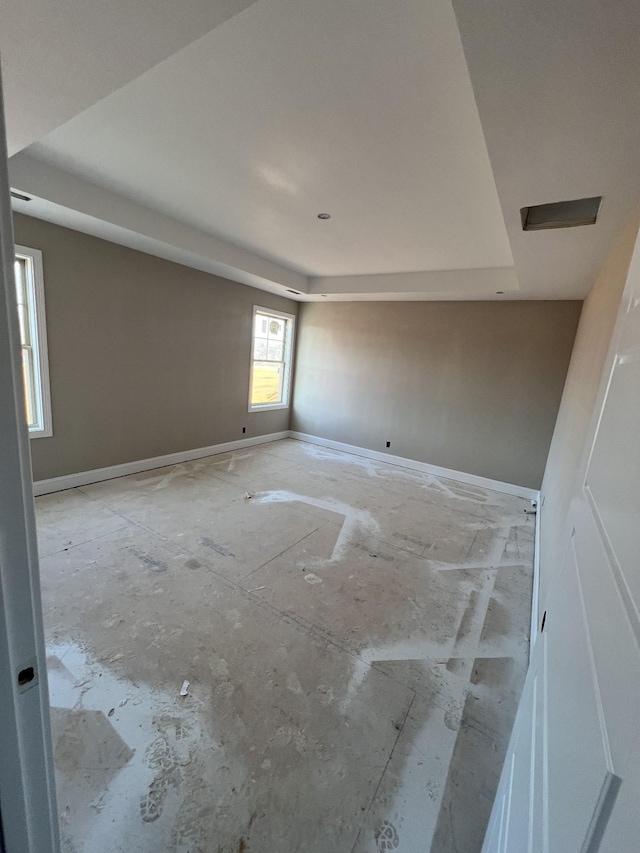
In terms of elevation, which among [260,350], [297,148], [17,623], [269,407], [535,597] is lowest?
[535,597]

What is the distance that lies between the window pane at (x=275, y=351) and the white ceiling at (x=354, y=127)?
8.04ft

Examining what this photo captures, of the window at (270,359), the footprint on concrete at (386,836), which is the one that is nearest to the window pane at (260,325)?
the window at (270,359)

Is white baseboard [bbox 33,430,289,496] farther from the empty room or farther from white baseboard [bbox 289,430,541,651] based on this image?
white baseboard [bbox 289,430,541,651]

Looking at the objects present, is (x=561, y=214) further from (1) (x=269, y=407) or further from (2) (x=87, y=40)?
(1) (x=269, y=407)

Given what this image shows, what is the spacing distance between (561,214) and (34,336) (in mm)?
4212

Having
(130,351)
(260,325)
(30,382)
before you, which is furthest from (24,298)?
(260,325)

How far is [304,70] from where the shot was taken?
60.3 inches

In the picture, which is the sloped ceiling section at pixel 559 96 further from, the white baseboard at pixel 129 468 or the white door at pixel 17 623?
the white baseboard at pixel 129 468

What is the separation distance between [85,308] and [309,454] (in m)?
3.44

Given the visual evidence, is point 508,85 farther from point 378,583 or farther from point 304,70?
point 378,583

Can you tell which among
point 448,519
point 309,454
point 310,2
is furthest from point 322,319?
point 310,2

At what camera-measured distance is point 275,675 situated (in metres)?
1.71

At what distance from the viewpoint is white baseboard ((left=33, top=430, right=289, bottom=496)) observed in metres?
3.47

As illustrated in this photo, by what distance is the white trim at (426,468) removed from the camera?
4.54m
